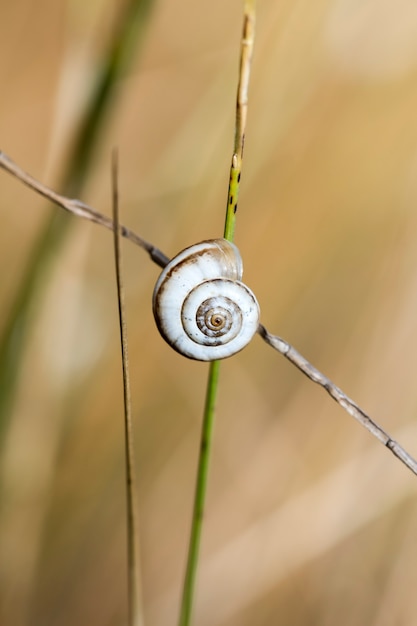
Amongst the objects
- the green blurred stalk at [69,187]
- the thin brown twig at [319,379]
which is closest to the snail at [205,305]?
the thin brown twig at [319,379]

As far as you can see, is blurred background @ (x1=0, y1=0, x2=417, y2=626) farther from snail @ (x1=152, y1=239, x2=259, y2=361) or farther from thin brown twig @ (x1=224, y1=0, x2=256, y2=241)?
thin brown twig @ (x1=224, y1=0, x2=256, y2=241)

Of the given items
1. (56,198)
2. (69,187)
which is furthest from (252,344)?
(56,198)

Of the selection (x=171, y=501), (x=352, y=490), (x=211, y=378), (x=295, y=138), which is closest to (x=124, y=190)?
(x=295, y=138)

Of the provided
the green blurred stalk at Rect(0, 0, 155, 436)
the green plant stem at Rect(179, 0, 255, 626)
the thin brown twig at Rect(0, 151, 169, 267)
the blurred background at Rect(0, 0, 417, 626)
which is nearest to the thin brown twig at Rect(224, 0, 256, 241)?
the green plant stem at Rect(179, 0, 255, 626)

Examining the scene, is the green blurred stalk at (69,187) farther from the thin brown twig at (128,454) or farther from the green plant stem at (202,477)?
the green plant stem at (202,477)

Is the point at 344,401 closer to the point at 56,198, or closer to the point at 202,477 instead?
the point at 202,477

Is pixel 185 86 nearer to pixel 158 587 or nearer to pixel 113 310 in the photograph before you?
pixel 113 310

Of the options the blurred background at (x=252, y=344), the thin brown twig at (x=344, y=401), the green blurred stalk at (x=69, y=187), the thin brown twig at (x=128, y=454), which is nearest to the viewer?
the thin brown twig at (x=128, y=454)
